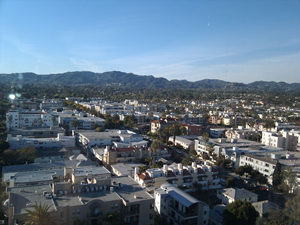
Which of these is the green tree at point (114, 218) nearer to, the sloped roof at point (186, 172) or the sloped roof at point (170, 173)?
the sloped roof at point (170, 173)

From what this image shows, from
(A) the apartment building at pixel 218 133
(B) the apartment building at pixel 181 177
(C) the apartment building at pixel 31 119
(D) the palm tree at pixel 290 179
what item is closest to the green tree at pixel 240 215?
(B) the apartment building at pixel 181 177

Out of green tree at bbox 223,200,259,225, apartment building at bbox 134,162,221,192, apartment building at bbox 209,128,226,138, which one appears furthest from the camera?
apartment building at bbox 209,128,226,138

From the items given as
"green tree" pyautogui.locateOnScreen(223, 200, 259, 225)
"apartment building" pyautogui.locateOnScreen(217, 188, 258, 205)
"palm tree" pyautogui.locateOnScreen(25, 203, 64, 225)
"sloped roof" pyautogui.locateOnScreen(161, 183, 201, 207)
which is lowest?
"apartment building" pyautogui.locateOnScreen(217, 188, 258, 205)

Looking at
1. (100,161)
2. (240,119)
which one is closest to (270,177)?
(100,161)

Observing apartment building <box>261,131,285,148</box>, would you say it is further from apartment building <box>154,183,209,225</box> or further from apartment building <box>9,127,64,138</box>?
apartment building <box>9,127,64,138</box>

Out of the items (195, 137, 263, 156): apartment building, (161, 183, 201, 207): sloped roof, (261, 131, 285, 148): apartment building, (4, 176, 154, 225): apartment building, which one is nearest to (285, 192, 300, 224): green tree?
(161, 183, 201, 207): sloped roof

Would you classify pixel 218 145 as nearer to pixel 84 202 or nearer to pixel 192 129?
pixel 192 129
